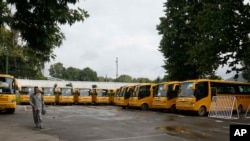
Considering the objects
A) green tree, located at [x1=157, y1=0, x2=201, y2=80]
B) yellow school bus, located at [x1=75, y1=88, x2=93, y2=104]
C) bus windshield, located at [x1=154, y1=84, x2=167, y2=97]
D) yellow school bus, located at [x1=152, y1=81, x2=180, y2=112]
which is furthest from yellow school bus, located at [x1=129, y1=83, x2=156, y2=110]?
yellow school bus, located at [x1=75, y1=88, x2=93, y2=104]

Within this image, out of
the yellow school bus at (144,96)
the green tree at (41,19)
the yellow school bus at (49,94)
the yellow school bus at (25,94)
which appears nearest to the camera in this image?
the green tree at (41,19)

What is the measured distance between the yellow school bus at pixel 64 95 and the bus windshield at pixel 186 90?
2081 centimetres

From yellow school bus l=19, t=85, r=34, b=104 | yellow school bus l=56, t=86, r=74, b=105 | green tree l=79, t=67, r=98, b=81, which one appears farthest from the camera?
green tree l=79, t=67, r=98, b=81

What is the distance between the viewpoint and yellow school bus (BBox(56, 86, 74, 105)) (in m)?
46.6

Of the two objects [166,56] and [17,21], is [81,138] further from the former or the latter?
[166,56]

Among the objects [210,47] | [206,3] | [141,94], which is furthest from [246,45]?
[141,94]

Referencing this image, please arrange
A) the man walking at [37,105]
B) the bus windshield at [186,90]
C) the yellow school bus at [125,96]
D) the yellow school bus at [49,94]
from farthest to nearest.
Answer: the yellow school bus at [49,94] < the yellow school bus at [125,96] < the bus windshield at [186,90] < the man walking at [37,105]

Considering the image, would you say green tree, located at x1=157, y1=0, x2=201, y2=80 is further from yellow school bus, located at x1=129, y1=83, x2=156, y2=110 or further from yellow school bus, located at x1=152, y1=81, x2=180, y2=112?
yellow school bus, located at x1=152, y1=81, x2=180, y2=112

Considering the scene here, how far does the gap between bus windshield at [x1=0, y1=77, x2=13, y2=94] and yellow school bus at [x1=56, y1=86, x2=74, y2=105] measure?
64.1 feet

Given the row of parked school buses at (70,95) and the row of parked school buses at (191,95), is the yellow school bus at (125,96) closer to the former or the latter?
the row of parked school buses at (191,95)

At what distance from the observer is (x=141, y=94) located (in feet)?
115

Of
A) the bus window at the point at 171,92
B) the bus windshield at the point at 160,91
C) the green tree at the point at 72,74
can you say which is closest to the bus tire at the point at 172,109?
the bus window at the point at 171,92

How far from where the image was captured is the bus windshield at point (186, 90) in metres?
27.5

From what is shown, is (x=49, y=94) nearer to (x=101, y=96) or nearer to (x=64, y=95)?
(x=64, y=95)
